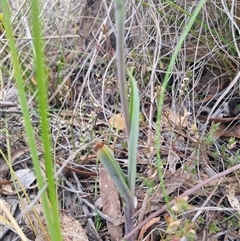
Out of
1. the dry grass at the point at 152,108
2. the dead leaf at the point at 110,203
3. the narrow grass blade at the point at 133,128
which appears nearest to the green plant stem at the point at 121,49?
the narrow grass blade at the point at 133,128

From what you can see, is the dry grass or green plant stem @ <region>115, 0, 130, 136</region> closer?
green plant stem @ <region>115, 0, 130, 136</region>

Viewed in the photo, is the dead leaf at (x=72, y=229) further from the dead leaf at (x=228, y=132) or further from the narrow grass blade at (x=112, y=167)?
the dead leaf at (x=228, y=132)

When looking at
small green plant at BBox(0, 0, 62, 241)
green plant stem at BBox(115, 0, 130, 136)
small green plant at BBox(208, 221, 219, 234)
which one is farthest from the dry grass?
small green plant at BBox(0, 0, 62, 241)

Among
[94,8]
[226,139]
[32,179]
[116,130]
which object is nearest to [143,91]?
[116,130]

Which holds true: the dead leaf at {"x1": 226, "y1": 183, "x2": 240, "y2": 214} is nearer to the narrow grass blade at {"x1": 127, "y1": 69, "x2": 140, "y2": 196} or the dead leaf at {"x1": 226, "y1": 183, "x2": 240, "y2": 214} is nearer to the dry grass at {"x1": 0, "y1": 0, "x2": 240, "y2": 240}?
the dry grass at {"x1": 0, "y1": 0, "x2": 240, "y2": 240}

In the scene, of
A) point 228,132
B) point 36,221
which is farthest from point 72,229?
point 228,132

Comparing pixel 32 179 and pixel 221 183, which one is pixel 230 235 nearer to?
pixel 221 183
